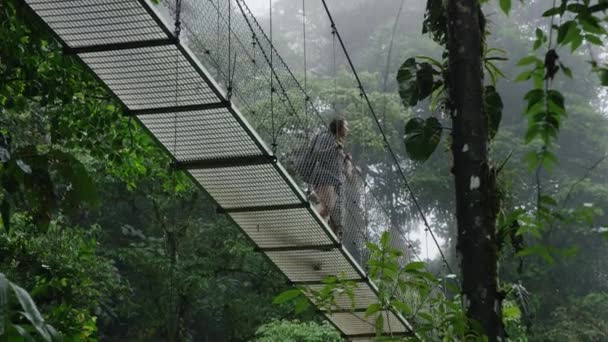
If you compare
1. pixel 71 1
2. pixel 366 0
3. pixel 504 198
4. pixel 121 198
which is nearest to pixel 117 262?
pixel 121 198

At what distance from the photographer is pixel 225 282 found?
1345cm

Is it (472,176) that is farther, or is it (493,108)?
(493,108)

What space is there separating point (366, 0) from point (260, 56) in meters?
31.6

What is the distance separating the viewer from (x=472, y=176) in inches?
74.7

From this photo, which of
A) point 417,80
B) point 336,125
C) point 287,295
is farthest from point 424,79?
point 336,125

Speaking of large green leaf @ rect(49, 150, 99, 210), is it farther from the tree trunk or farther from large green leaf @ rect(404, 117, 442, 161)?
large green leaf @ rect(404, 117, 442, 161)

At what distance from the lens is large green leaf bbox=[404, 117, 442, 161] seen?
2291 mm

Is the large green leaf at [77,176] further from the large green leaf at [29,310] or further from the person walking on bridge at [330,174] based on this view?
the person walking on bridge at [330,174]

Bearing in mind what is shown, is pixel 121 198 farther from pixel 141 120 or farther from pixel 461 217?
pixel 461 217

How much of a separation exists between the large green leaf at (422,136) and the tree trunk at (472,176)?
1.04ft

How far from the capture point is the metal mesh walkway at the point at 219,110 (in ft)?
13.4

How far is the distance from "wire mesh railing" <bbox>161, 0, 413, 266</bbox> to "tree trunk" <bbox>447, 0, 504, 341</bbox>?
2399mm

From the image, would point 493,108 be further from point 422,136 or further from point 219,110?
point 219,110

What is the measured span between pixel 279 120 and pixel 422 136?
3736mm
